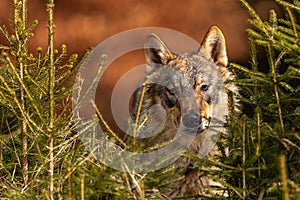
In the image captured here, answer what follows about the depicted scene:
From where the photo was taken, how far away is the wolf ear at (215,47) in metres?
6.12

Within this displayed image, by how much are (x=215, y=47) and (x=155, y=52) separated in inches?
28.0

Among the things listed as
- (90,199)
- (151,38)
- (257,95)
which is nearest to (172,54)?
(151,38)

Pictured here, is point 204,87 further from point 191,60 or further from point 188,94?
point 191,60

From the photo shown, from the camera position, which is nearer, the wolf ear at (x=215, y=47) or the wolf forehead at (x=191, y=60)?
the wolf ear at (x=215, y=47)

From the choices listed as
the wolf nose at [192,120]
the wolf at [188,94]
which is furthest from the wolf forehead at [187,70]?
the wolf nose at [192,120]

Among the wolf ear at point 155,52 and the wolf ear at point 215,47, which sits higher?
the wolf ear at point 215,47

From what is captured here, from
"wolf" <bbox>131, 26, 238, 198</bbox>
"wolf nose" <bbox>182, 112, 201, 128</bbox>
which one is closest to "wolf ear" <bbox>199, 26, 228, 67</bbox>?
"wolf" <bbox>131, 26, 238, 198</bbox>

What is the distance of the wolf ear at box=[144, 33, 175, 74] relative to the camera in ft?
21.2

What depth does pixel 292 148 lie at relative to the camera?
11.8 ft

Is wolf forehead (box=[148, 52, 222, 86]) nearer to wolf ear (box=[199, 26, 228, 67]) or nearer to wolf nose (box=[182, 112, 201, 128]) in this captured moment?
wolf ear (box=[199, 26, 228, 67])

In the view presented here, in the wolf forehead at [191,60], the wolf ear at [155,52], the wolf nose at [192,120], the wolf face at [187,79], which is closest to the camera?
the wolf nose at [192,120]

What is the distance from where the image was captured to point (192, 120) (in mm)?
5590

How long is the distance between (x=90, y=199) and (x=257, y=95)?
1.61 meters

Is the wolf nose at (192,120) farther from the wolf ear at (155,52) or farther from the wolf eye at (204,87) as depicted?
the wolf ear at (155,52)
